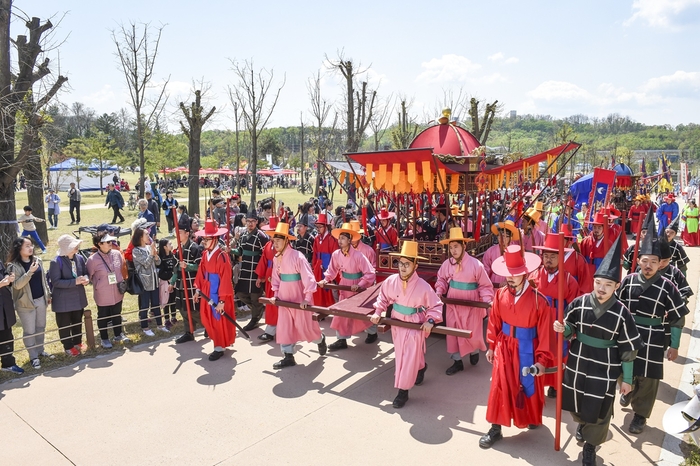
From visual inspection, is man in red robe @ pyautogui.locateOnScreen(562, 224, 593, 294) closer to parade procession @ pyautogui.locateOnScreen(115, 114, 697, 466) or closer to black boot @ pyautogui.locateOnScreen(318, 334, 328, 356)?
parade procession @ pyautogui.locateOnScreen(115, 114, 697, 466)

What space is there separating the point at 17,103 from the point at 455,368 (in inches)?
330

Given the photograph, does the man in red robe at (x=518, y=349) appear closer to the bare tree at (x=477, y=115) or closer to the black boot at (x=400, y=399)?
the black boot at (x=400, y=399)

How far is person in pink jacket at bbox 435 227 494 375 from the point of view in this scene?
5.70m

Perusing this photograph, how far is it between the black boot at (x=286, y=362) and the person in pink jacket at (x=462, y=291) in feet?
6.25

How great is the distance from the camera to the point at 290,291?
606 cm

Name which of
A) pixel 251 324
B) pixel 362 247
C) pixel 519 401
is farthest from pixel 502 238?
pixel 251 324

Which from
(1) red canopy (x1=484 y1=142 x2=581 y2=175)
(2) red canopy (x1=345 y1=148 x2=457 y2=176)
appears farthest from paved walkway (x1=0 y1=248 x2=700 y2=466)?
(1) red canopy (x1=484 y1=142 x2=581 y2=175)

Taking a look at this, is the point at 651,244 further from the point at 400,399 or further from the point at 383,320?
the point at 400,399

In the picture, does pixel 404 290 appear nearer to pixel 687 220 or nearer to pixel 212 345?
pixel 212 345

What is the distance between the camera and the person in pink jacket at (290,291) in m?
5.97

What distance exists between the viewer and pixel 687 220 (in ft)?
50.8

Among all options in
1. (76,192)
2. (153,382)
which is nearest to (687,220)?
(153,382)

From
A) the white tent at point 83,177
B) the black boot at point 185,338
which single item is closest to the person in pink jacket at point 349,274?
the black boot at point 185,338

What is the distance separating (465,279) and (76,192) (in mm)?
15847
